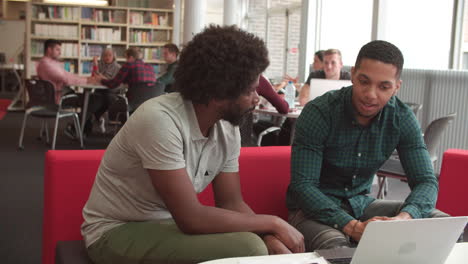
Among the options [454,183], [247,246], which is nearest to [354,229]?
[247,246]

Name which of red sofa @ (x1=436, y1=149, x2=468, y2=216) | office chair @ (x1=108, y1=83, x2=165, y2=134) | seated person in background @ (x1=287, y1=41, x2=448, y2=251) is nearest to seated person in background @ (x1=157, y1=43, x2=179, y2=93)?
office chair @ (x1=108, y1=83, x2=165, y2=134)

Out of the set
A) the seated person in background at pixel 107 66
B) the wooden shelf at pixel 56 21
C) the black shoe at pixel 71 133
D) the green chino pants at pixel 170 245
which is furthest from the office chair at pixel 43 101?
the green chino pants at pixel 170 245

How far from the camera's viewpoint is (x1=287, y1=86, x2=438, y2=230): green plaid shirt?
197 centimetres

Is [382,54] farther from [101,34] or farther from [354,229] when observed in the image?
[101,34]

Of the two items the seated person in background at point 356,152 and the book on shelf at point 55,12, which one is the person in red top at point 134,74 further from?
the seated person in background at point 356,152

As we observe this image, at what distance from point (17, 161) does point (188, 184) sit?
4550 mm

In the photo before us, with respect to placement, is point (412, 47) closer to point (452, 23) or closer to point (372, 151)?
point (452, 23)

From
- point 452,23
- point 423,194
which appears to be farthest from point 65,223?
point 452,23

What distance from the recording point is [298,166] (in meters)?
1.98

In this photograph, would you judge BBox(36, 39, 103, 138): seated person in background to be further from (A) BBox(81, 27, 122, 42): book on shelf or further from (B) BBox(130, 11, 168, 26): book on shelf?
(B) BBox(130, 11, 168, 26): book on shelf

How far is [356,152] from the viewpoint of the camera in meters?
2.02

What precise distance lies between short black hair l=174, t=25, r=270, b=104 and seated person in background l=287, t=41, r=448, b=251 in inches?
18.0

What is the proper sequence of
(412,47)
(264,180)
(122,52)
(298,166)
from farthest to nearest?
1. (122,52)
2. (412,47)
3. (264,180)
4. (298,166)

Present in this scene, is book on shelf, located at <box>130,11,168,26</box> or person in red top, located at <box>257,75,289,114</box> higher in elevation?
book on shelf, located at <box>130,11,168,26</box>
